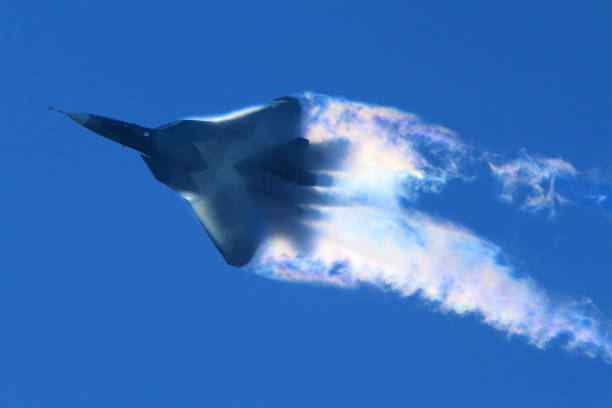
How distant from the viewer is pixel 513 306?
179ft

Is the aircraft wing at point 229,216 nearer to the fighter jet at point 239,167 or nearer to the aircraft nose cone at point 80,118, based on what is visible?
the fighter jet at point 239,167

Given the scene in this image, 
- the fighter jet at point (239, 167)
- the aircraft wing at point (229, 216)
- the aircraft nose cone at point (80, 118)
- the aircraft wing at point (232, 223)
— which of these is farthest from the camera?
the aircraft wing at point (232, 223)

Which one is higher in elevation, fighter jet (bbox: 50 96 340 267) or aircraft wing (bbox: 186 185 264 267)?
fighter jet (bbox: 50 96 340 267)

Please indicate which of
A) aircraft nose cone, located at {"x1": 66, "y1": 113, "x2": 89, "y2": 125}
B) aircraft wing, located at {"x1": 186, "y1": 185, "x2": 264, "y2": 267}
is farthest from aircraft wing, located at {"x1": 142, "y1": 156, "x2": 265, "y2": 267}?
aircraft nose cone, located at {"x1": 66, "y1": 113, "x2": 89, "y2": 125}

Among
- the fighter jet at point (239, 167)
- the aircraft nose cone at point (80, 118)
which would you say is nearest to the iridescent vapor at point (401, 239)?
the fighter jet at point (239, 167)

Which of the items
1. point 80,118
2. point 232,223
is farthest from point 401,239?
point 80,118

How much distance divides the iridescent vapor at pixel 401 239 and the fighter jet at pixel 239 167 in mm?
989

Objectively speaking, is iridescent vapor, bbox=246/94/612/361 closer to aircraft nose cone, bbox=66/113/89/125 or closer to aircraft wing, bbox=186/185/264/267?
aircraft wing, bbox=186/185/264/267

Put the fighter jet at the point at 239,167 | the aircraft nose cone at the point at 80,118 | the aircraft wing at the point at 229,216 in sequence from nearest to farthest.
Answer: the aircraft nose cone at the point at 80,118 → the fighter jet at the point at 239,167 → the aircraft wing at the point at 229,216

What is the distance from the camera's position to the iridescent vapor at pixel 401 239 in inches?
2117

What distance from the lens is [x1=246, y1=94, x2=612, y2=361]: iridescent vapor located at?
176ft

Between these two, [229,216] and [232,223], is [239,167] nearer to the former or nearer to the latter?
[229,216]

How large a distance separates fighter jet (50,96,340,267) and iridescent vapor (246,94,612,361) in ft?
3.24

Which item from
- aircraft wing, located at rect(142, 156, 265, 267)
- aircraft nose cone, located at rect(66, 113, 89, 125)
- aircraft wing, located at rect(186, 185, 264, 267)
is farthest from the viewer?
aircraft wing, located at rect(186, 185, 264, 267)
